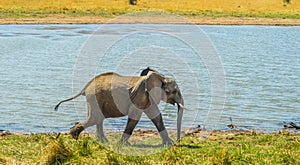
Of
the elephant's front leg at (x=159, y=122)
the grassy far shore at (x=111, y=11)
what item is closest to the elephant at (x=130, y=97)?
the elephant's front leg at (x=159, y=122)

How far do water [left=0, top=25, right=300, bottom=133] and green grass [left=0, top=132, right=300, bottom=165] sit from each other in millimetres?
2238

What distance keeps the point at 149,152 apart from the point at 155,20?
34.9 meters

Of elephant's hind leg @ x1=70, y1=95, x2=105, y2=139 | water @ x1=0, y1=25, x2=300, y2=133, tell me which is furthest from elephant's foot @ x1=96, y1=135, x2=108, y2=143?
water @ x1=0, y1=25, x2=300, y2=133

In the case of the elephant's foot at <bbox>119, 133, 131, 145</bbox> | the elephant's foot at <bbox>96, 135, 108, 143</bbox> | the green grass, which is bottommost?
the elephant's foot at <bbox>96, 135, 108, 143</bbox>

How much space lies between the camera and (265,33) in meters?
37.4

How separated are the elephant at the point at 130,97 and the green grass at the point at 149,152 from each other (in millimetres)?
451

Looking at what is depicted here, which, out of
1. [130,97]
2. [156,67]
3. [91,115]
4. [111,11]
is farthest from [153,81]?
[111,11]

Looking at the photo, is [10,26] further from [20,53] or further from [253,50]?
[253,50]

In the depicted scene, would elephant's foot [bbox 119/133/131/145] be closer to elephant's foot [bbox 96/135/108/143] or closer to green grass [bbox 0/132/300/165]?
green grass [bbox 0/132/300/165]

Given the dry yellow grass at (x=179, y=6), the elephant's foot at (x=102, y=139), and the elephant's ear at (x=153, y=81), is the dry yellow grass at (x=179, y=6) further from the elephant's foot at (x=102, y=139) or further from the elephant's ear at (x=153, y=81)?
the elephant's ear at (x=153, y=81)

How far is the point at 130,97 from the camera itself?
9.85 m

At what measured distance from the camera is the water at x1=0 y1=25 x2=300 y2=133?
1328cm

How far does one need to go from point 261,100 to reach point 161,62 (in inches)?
308

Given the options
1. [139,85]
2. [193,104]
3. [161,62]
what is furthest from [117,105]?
[161,62]
